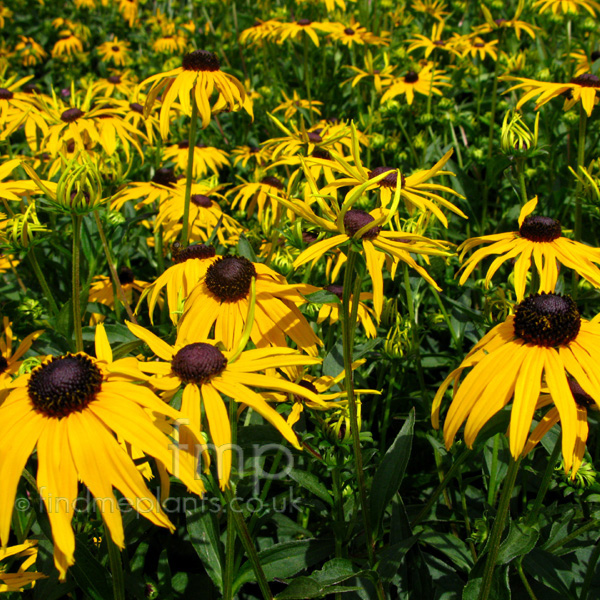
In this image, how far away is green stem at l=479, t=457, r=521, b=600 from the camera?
113cm

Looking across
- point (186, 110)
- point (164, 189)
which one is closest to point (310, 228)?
point (186, 110)

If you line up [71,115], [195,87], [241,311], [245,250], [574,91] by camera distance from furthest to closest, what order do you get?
[71,115], [574,91], [195,87], [245,250], [241,311]

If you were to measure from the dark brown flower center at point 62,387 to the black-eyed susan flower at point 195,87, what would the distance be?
1194 millimetres

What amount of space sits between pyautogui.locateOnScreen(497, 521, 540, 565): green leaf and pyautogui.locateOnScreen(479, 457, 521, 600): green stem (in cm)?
5

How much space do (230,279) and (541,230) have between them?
951mm

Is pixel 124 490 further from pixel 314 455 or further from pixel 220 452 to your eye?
pixel 314 455

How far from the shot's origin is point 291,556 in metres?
1.59

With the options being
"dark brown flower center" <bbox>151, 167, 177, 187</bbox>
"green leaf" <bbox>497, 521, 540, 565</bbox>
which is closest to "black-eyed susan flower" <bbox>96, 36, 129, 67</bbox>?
"dark brown flower center" <bbox>151, 167, 177, 187</bbox>

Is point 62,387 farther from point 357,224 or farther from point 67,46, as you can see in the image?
point 67,46

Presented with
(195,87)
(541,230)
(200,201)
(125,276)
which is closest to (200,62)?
(195,87)

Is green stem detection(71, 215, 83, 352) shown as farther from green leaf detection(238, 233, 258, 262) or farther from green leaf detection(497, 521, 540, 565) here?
→ green leaf detection(497, 521, 540, 565)

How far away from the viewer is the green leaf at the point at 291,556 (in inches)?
61.2

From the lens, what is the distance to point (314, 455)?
1.51 meters

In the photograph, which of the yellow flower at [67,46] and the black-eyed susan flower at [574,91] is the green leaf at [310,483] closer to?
the black-eyed susan flower at [574,91]
